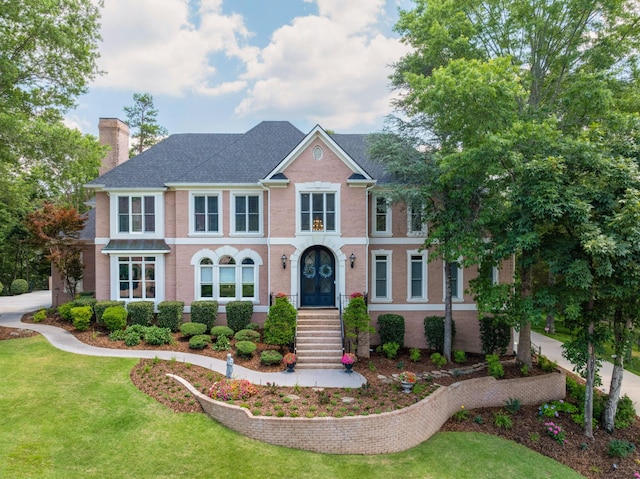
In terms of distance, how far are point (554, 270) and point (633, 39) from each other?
9947mm

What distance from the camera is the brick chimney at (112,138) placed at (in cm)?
2118

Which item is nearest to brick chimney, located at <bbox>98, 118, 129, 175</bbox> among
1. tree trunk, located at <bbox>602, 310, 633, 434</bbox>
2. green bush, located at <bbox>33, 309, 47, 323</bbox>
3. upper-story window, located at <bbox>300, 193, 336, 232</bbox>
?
green bush, located at <bbox>33, 309, 47, 323</bbox>

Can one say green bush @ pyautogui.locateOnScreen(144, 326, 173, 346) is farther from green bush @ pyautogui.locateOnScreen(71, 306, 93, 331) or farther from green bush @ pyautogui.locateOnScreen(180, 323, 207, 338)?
green bush @ pyautogui.locateOnScreen(71, 306, 93, 331)

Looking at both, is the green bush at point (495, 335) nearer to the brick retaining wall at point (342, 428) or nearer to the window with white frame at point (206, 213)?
the brick retaining wall at point (342, 428)

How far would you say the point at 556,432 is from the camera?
1127 centimetres

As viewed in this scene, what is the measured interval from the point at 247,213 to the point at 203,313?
5203 millimetres

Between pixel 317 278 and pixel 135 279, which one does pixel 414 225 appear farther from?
pixel 135 279

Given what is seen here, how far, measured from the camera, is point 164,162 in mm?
19219

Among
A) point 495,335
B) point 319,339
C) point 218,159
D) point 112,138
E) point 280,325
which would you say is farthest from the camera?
point 112,138

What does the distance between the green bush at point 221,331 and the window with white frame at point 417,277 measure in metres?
8.63

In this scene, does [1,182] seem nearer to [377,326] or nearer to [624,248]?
[377,326]

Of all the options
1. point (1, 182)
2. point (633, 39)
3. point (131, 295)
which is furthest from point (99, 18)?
point (633, 39)

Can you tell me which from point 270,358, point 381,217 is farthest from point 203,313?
point 381,217

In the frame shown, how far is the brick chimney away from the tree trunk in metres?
24.9
